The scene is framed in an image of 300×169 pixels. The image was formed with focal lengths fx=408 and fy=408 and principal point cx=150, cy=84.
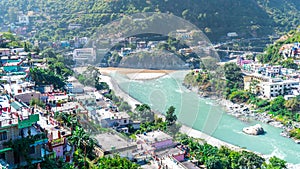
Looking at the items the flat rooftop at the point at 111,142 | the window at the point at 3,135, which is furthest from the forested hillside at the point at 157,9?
the window at the point at 3,135

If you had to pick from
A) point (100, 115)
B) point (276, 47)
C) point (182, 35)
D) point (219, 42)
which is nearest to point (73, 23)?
point (182, 35)

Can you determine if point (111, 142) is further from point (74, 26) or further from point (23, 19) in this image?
point (23, 19)

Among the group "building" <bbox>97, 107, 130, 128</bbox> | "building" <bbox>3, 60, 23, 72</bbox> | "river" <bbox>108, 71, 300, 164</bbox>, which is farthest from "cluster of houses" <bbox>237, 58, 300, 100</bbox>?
"building" <bbox>3, 60, 23, 72</bbox>

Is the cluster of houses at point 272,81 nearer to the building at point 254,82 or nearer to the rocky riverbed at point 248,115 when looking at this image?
the building at point 254,82

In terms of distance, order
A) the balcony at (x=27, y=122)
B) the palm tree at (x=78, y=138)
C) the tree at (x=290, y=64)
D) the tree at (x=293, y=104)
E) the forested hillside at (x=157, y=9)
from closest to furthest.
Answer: the balcony at (x=27, y=122) < the palm tree at (x=78, y=138) < the tree at (x=293, y=104) < the tree at (x=290, y=64) < the forested hillside at (x=157, y=9)

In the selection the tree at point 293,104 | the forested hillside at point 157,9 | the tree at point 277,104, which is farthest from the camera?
the forested hillside at point 157,9

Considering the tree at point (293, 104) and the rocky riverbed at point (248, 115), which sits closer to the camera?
the rocky riverbed at point (248, 115)

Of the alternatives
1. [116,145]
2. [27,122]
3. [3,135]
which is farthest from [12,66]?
[3,135]
